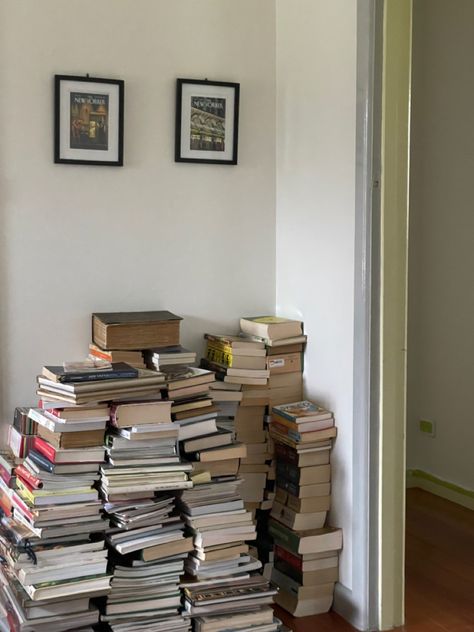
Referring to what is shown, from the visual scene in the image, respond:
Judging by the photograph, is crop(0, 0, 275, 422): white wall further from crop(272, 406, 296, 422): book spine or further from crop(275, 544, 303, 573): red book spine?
crop(275, 544, 303, 573): red book spine

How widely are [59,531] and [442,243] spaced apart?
105 inches

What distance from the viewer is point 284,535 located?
3143mm

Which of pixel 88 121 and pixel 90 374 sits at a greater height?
pixel 88 121

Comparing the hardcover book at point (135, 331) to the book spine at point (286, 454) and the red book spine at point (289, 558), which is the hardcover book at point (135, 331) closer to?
the book spine at point (286, 454)

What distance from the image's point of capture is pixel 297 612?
10.1ft

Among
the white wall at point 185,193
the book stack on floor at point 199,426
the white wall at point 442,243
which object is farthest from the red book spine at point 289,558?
the white wall at point 442,243

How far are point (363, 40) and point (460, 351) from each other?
2.03 meters

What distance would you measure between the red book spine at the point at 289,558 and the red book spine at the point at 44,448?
3.29 feet

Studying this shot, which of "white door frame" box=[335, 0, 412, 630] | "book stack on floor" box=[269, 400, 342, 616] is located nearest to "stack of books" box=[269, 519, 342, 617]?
"book stack on floor" box=[269, 400, 342, 616]

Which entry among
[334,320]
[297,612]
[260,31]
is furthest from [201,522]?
[260,31]

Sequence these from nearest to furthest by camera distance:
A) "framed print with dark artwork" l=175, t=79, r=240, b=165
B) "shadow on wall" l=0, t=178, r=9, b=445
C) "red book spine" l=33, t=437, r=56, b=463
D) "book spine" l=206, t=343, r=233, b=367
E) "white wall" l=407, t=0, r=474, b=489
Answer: "red book spine" l=33, t=437, r=56, b=463 → "shadow on wall" l=0, t=178, r=9, b=445 → "book spine" l=206, t=343, r=233, b=367 → "framed print with dark artwork" l=175, t=79, r=240, b=165 → "white wall" l=407, t=0, r=474, b=489

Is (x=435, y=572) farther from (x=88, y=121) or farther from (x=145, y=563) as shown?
(x=88, y=121)

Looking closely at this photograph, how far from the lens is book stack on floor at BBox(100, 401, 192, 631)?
2.69m

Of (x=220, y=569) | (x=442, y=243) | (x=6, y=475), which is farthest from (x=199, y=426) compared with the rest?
(x=442, y=243)
